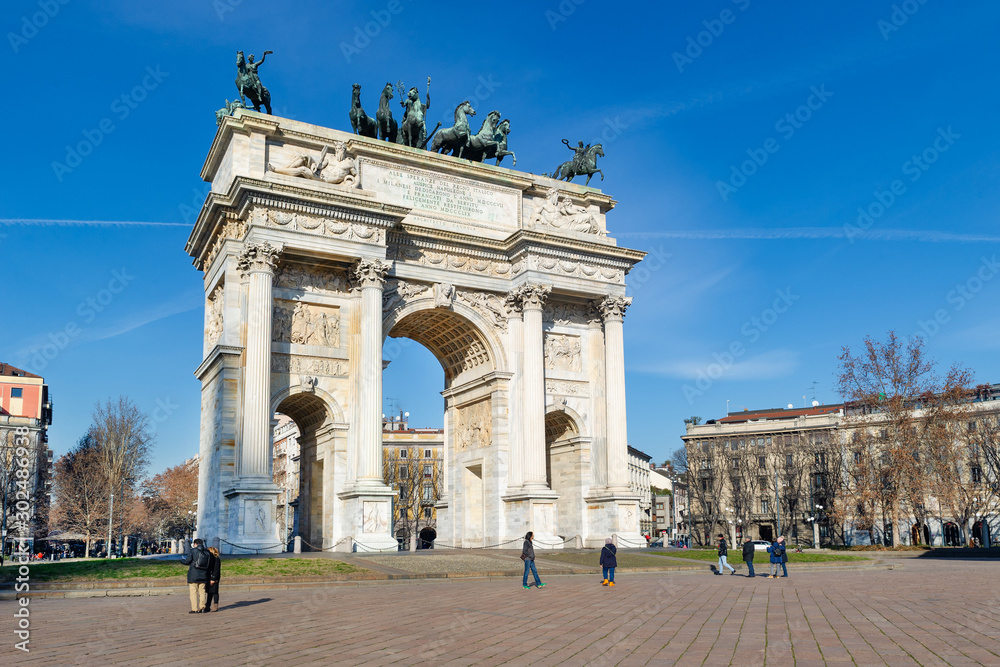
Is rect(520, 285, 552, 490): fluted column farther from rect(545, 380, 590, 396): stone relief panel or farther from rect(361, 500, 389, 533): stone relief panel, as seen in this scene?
rect(361, 500, 389, 533): stone relief panel

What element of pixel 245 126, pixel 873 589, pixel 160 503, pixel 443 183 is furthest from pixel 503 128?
pixel 160 503

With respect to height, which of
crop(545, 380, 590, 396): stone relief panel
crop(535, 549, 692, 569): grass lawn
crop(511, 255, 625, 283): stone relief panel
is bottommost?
crop(535, 549, 692, 569): grass lawn

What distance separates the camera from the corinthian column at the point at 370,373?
107 ft

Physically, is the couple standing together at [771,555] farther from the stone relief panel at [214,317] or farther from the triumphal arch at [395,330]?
the stone relief panel at [214,317]

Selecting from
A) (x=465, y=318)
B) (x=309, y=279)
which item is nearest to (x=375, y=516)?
(x=309, y=279)

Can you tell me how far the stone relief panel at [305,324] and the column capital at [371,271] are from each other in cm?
200

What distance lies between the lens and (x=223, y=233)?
34.4m

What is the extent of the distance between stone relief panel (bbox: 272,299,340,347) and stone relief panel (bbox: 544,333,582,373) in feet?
33.4

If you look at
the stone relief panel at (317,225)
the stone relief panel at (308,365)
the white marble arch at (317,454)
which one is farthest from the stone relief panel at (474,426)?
the stone relief panel at (317,225)

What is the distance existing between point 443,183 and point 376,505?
49.3ft

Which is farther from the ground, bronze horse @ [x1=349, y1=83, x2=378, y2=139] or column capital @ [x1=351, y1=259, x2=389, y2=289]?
bronze horse @ [x1=349, y1=83, x2=378, y2=139]

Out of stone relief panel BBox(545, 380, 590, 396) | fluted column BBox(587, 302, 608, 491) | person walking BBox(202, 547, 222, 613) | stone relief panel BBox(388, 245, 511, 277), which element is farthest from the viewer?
stone relief panel BBox(545, 380, 590, 396)

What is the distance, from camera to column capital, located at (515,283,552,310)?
124ft

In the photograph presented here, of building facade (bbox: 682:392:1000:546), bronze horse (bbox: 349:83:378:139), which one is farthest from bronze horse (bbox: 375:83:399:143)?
building facade (bbox: 682:392:1000:546)
